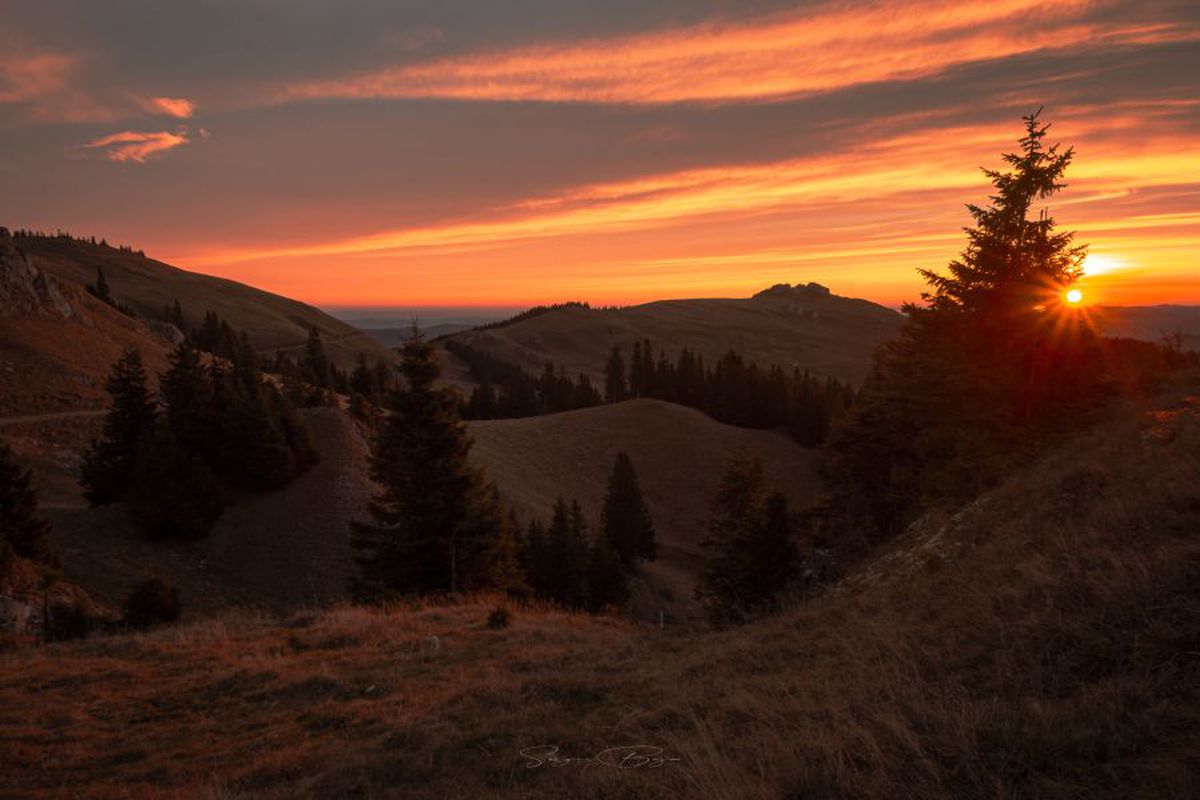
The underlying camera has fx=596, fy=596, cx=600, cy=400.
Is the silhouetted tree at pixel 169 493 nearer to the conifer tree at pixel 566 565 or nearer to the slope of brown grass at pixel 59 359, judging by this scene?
the conifer tree at pixel 566 565

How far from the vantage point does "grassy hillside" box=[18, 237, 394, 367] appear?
158250 mm

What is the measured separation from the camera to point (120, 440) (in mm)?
36062

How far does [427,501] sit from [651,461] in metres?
49.6

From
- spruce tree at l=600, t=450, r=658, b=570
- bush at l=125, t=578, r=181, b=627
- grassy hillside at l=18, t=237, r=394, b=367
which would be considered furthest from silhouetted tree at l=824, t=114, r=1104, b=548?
grassy hillside at l=18, t=237, r=394, b=367

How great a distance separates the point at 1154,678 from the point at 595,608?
111ft

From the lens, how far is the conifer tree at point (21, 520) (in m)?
22.4

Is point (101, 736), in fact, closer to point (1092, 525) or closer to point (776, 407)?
point (1092, 525)

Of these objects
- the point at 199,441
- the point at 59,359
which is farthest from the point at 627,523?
the point at 59,359
